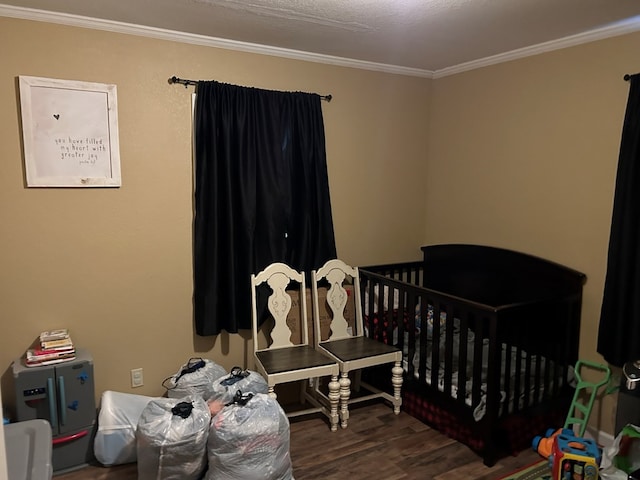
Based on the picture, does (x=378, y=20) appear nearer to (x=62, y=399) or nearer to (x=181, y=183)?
(x=181, y=183)

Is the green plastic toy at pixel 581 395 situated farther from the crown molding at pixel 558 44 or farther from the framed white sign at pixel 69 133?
the framed white sign at pixel 69 133

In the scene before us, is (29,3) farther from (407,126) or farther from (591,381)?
(591,381)

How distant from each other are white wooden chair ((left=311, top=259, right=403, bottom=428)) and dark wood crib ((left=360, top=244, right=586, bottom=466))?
0.09m

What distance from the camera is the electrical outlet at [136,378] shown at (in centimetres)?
299

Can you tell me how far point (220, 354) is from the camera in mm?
3262

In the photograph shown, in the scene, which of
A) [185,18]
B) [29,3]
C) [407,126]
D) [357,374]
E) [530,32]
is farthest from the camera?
[407,126]

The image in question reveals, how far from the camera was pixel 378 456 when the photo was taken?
2.74 m

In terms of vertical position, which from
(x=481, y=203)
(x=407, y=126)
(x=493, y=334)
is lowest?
(x=493, y=334)

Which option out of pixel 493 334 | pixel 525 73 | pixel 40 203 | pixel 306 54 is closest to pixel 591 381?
pixel 493 334

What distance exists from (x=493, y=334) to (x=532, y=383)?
57 centimetres

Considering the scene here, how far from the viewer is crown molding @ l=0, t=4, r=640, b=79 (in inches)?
101

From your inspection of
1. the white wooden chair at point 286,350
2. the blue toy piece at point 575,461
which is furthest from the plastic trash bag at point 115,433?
the blue toy piece at point 575,461

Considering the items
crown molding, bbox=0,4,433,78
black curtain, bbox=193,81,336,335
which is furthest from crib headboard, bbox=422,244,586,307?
crown molding, bbox=0,4,433,78

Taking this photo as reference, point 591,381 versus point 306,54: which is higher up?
point 306,54
